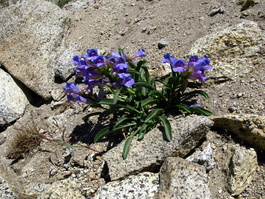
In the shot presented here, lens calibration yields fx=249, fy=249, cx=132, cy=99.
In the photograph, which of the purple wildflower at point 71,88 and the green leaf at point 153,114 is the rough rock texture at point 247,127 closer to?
the green leaf at point 153,114

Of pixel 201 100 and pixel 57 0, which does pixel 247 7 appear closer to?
pixel 201 100

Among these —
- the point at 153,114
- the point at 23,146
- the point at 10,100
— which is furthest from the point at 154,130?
the point at 10,100

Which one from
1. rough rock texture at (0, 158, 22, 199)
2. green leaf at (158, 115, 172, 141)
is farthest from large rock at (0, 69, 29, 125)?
green leaf at (158, 115, 172, 141)

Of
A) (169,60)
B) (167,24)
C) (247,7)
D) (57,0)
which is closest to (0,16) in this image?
(57,0)

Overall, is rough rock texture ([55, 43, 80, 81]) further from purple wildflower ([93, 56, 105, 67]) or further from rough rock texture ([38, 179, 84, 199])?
rough rock texture ([38, 179, 84, 199])

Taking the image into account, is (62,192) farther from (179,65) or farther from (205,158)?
(179,65)
